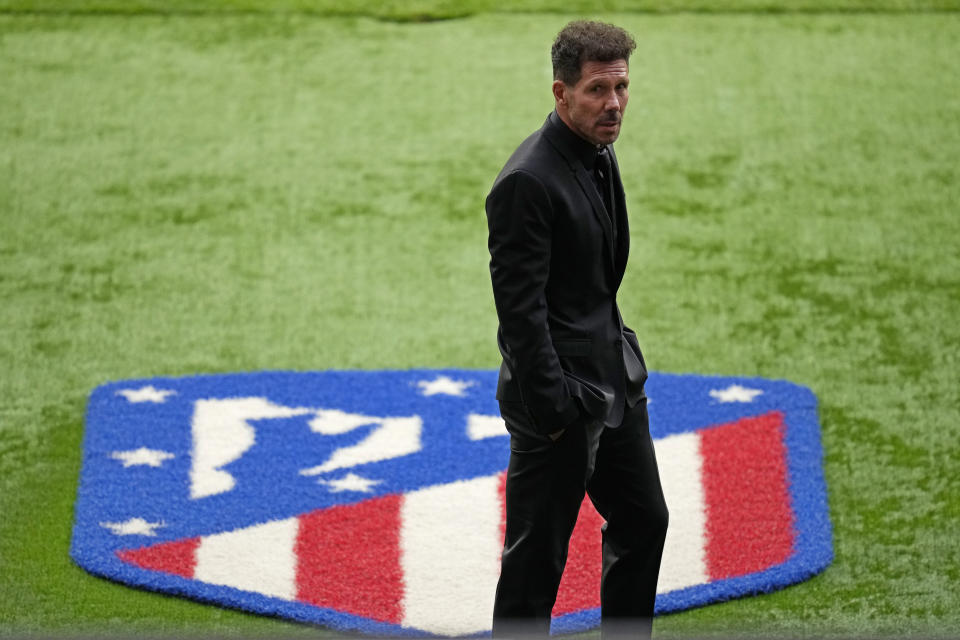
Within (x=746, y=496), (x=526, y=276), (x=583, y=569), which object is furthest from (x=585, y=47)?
(x=746, y=496)

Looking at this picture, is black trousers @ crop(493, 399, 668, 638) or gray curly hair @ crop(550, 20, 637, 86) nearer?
gray curly hair @ crop(550, 20, 637, 86)

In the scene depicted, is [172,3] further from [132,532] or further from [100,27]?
[132,532]

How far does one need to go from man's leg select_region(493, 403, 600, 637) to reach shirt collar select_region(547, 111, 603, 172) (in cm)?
52

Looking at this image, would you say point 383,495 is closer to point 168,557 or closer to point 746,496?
point 168,557

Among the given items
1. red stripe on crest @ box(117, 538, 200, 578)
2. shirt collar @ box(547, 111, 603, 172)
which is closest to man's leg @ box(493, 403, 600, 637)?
shirt collar @ box(547, 111, 603, 172)

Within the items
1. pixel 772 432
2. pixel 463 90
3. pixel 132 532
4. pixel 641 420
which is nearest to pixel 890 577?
pixel 772 432

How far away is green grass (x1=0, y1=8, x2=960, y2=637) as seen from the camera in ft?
12.3

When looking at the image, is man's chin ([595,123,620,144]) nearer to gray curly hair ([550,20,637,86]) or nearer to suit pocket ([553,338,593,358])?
gray curly hair ([550,20,637,86])

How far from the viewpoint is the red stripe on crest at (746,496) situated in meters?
3.53

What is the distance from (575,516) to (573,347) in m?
0.35

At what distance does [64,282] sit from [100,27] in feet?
8.82

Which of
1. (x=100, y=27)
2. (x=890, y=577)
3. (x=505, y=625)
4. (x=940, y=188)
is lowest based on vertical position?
(x=890, y=577)

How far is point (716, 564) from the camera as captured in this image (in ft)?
11.5

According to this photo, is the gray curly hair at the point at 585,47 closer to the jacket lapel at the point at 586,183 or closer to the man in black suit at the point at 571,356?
the man in black suit at the point at 571,356
